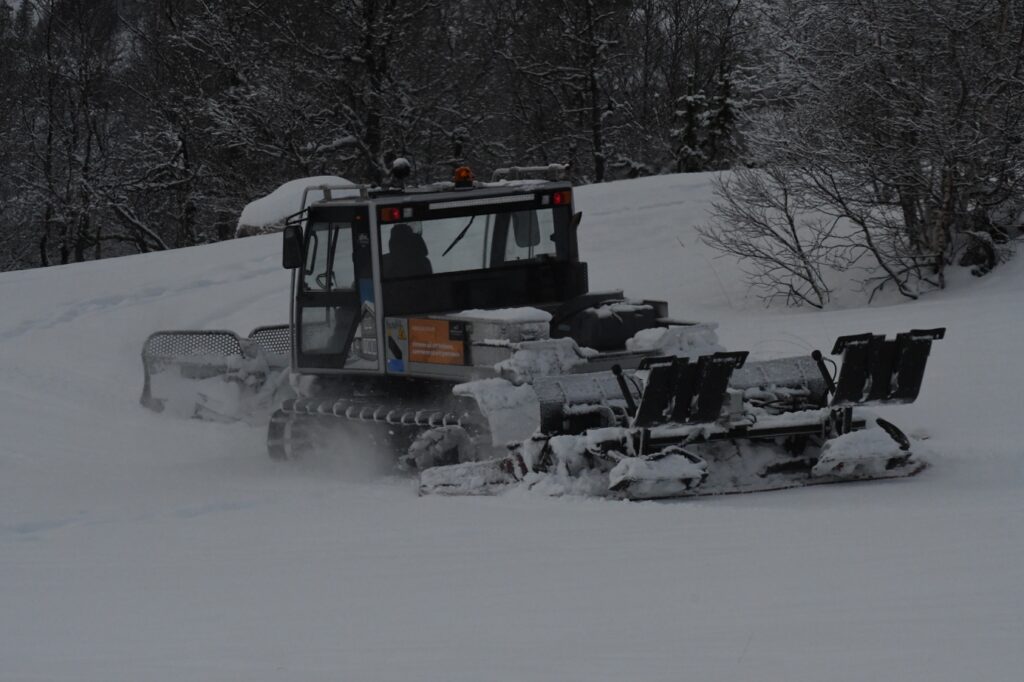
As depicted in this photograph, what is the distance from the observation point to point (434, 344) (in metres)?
9.81

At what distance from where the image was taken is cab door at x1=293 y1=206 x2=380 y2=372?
10352 mm

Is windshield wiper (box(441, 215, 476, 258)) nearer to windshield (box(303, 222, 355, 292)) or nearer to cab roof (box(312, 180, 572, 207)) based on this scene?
cab roof (box(312, 180, 572, 207))

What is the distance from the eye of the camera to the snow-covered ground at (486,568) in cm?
517

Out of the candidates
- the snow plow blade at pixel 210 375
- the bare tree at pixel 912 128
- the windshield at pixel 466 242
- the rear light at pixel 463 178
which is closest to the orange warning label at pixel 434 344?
the windshield at pixel 466 242

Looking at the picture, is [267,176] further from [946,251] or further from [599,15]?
[946,251]

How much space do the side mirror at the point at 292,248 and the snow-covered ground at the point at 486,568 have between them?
61.0 inches

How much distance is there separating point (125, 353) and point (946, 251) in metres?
9.82

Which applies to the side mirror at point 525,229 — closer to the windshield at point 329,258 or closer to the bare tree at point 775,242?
the windshield at point 329,258

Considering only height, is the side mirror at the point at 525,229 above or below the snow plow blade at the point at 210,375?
above

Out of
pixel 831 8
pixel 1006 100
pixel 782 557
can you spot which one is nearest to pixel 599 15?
pixel 831 8

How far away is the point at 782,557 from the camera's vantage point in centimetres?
648

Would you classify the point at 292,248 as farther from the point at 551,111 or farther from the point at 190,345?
the point at 551,111

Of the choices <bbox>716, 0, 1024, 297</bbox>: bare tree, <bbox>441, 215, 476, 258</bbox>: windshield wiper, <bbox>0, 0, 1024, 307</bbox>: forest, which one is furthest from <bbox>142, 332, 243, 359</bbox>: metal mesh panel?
<bbox>716, 0, 1024, 297</bbox>: bare tree

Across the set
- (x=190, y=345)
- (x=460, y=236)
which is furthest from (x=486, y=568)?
(x=190, y=345)
